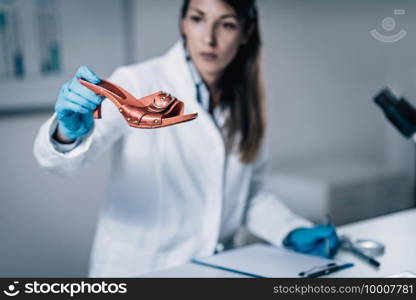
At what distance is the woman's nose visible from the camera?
1.32 meters

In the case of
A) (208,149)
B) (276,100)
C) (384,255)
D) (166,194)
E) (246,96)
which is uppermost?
(276,100)

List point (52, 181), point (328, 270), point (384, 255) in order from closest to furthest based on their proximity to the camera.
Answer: point (328, 270)
point (384, 255)
point (52, 181)

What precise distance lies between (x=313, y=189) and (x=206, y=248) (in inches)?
49.1

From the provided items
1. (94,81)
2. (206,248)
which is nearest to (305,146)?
(206,248)

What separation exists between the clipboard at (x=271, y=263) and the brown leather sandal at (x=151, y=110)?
1.59 feet

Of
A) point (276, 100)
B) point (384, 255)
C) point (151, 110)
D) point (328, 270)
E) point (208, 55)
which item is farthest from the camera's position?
point (276, 100)

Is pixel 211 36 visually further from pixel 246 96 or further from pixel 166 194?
pixel 166 194

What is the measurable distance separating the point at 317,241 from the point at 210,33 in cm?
60

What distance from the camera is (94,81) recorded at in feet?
2.81

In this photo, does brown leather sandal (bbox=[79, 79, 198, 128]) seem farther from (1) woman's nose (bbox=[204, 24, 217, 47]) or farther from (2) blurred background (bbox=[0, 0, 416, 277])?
(2) blurred background (bbox=[0, 0, 416, 277])

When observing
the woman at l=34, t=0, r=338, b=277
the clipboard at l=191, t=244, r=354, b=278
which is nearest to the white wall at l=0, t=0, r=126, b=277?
the woman at l=34, t=0, r=338, b=277

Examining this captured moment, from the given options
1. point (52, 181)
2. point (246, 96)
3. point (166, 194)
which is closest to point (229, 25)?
point (246, 96)

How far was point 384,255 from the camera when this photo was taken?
1.24 metres

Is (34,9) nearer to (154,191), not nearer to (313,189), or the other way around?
(154,191)
